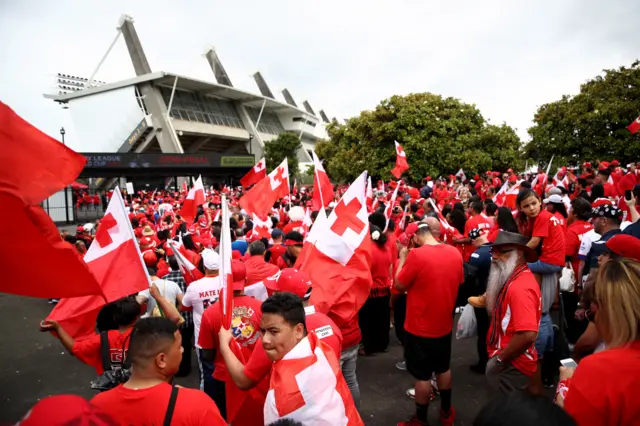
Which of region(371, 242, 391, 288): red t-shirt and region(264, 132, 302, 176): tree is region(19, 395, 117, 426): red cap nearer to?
region(371, 242, 391, 288): red t-shirt

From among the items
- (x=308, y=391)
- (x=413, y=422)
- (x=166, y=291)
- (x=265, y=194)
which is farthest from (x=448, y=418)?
(x=265, y=194)

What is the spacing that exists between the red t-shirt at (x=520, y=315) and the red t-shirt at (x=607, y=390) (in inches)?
42.7

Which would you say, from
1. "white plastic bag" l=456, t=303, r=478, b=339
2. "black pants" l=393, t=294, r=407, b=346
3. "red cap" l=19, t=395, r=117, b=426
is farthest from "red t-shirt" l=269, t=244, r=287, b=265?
"red cap" l=19, t=395, r=117, b=426

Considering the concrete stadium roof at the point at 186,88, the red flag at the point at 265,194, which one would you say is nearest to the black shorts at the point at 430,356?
the red flag at the point at 265,194

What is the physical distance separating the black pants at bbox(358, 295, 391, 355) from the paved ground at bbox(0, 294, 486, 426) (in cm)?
16

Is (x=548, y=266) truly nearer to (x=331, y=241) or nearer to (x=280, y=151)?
(x=331, y=241)

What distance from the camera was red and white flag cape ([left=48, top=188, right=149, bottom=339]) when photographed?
3.24 metres

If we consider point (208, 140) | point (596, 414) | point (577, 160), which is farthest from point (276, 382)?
point (208, 140)

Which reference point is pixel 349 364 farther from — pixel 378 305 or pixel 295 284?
pixel 378 305

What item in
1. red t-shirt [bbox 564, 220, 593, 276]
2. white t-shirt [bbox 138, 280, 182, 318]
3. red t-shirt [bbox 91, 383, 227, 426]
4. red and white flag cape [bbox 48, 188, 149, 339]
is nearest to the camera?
red t-shirt [bbox 91, 383, 227, 426]

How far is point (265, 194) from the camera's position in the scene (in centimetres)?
782

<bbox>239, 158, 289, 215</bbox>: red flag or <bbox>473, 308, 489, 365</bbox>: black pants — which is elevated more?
<bbox>239, 158, 289, 215</bbox>: red flag

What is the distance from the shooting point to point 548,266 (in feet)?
13.5

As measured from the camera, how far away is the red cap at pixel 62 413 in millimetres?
976
